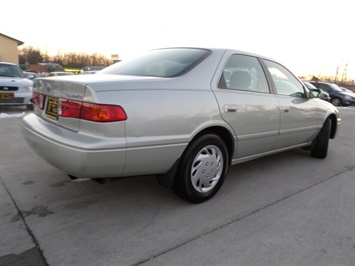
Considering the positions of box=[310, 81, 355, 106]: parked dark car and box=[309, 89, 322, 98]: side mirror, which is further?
box=[310, 81, 355, 106]: parked dark car

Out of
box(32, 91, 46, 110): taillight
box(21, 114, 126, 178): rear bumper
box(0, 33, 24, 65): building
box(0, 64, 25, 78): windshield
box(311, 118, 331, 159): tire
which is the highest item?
box(0, 33, 24, 65): building

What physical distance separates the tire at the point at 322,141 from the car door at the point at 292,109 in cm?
33

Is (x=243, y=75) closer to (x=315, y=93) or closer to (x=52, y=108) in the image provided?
(x=315, y=93)

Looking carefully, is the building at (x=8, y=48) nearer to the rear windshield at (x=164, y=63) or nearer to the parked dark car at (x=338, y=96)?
the parked dark car at (x=338, y=96)

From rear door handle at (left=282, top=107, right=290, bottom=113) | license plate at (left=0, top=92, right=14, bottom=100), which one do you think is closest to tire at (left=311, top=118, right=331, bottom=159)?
rear door handle at (left=282, top=107, right=290, bottom=113)

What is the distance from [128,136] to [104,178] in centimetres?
43

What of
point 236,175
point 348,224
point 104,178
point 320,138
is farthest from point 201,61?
point 320,138

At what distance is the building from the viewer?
119 feet

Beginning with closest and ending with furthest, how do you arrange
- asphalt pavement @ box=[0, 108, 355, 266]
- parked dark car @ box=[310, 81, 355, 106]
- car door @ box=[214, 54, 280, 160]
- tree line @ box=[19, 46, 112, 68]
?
asphalt pavement @ box=[0, 108, 355, 266] < car door @ box=[214, 54, 280, 160] < parked dark car @ box=[310, 81, 355, 106] < tree line @ box=[19, 46, 112, 68]

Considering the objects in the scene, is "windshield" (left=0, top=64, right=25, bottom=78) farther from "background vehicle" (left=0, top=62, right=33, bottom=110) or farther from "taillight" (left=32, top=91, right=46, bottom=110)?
"taillight" (left=32, top=91, right=46, bottom=110)

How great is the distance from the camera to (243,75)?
10.6ft

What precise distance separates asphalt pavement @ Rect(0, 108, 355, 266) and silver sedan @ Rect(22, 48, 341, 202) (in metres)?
0.36

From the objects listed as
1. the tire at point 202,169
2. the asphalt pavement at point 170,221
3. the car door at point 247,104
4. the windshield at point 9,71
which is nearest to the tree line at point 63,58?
the windshield at point 9,71

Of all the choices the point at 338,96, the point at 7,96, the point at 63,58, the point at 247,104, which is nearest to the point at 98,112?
the point at 247,104
